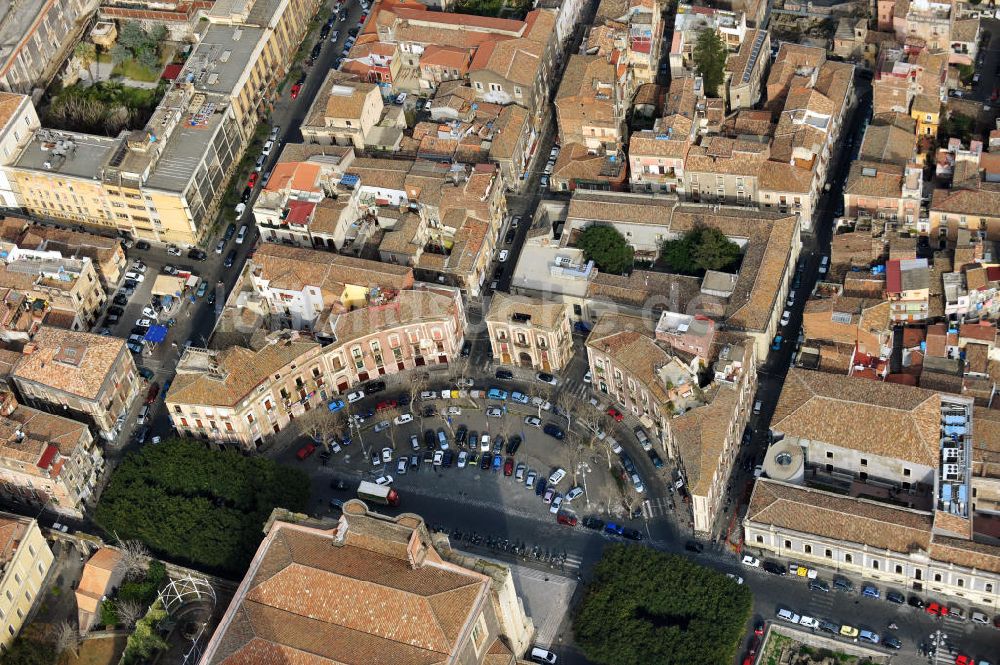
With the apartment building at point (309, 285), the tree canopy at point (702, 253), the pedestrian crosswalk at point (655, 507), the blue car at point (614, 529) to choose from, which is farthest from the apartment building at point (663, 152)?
the blue car at point (614, 529)

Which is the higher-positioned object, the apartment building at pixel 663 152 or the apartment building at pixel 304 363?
the apartment building at pixel 663 152

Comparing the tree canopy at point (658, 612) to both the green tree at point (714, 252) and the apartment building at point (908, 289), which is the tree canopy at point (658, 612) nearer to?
the green tree at point (714, 252)

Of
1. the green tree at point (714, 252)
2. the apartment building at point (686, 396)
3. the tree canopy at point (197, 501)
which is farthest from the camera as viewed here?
the green tree at point (714, 252)

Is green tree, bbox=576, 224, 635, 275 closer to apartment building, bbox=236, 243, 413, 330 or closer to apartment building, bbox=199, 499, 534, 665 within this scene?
apartment building, bbox=236, 243, 413, 330

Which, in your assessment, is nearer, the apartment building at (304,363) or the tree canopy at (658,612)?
the tree canopy at (658,612)

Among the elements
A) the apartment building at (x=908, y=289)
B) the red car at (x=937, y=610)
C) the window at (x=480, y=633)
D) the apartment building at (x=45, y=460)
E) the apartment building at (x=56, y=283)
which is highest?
the apartment building at (x=908, y=289)

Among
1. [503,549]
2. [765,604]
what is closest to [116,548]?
[503,549]

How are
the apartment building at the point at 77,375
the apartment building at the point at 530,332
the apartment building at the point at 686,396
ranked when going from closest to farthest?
the apartment building at the point at 686,396 < the apartment building at the point at 530,332 < the apartment building at the point at 77,375
